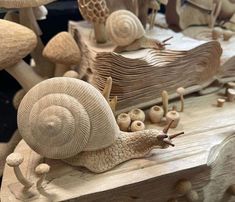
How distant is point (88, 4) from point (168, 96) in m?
0.28

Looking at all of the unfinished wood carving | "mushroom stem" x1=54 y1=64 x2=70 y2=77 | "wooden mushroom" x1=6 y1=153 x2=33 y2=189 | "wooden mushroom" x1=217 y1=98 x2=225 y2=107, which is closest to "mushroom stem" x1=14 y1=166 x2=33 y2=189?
"wooden mushroom" x1=6 y1=153 x2=33 y2=189

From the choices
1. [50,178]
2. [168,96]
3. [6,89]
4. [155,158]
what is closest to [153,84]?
[168,96]

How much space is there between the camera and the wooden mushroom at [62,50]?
0.76 m

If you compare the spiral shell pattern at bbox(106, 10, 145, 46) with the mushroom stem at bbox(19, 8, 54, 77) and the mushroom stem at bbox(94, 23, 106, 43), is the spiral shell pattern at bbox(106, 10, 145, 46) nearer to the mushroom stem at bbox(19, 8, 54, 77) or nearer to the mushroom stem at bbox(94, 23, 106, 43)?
the mushroom stem at bbox(94, 23, 106, 43)

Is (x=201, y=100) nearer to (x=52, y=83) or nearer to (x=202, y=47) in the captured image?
(x=202, y=47)

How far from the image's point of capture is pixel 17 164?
1.74ft

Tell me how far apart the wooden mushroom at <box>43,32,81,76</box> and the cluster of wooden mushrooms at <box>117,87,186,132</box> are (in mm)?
167

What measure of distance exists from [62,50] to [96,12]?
0.36ft

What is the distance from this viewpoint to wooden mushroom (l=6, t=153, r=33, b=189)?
1.73 feet

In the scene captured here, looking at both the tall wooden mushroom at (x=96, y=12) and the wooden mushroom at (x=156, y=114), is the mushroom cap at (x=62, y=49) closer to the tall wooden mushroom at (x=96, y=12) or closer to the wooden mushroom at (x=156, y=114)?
the tall wooden mushroom at (x=96, y=12)

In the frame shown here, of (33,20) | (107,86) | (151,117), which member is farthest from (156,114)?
(33,20)

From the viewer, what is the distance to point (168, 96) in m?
0.83

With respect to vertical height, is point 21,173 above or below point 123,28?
below

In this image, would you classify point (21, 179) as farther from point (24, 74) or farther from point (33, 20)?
point (33, 20)
